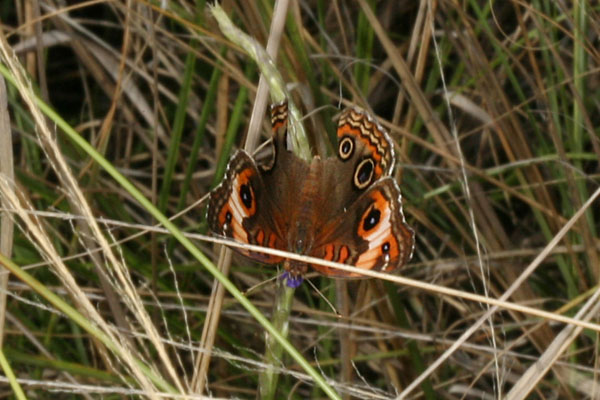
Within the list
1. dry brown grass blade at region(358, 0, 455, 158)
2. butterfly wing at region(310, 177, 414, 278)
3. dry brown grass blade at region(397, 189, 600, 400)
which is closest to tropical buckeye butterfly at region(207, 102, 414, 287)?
butterfly wing at region(310, 177, 414, 278)

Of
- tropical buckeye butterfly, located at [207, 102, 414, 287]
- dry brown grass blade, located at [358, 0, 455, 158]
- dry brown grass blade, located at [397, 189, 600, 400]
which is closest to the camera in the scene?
dry brown grass blade, located at [397, 189, 600, 400]

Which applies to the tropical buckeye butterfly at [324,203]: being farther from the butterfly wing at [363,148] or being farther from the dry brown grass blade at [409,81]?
the dry brown grass blade at [409,81]

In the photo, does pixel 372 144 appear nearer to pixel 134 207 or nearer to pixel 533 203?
pixel 533 203

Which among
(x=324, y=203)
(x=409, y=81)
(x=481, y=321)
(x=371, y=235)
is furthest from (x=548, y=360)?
(x=409, y=81)

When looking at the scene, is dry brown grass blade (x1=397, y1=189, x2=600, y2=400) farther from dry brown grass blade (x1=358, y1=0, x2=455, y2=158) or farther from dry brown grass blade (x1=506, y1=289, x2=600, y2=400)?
dry brown grass blade (x1=358, y1=0, x2=455, y2=158)

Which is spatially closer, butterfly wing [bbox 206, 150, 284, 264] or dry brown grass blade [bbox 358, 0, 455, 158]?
butterfly wing [bbox 206, 150, 284, 264]

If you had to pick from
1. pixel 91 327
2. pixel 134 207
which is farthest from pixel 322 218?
pixel 134 207

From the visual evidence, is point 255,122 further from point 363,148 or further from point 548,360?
point 548,360

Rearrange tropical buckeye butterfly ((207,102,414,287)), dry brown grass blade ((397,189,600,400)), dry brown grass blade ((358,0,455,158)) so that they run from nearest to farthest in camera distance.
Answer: dry brown grass blade ((397,189,600,400)) → tropical buckeye butterfly ((207,102,414,287)) → dry brown grass blade ((358,0,455,158))

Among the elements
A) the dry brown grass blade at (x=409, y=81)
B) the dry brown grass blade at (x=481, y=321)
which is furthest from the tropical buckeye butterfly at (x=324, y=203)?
the dry brown grass blade at (x=409, y=81)
